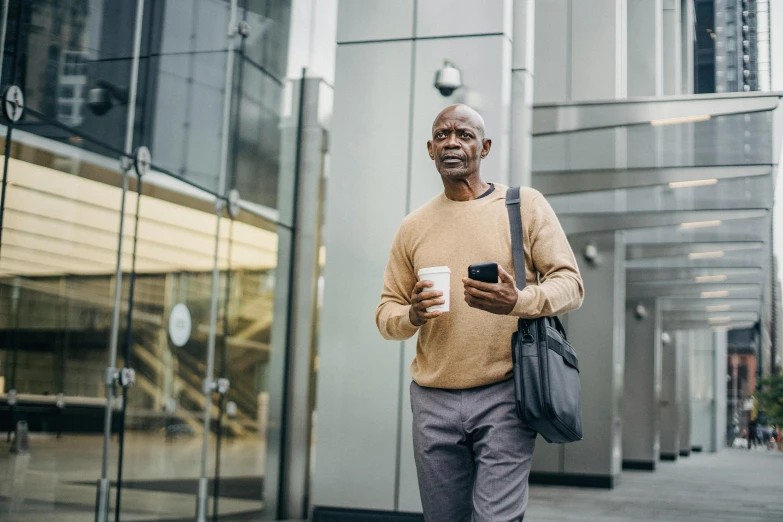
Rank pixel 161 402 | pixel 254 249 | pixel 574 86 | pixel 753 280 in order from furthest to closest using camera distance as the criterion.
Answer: pixel 753 280, pixel 574 86, pixel 254 249, pixel 161 402

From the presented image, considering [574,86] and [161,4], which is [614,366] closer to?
[574,86]

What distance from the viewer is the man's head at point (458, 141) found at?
112 inches

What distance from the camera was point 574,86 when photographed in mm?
13547

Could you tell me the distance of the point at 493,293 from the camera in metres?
2.46

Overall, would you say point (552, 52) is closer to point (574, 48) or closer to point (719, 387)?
point (574, 48)

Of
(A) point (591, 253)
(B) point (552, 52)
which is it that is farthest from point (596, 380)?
(B) point (552, 52)

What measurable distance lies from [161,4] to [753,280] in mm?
15383

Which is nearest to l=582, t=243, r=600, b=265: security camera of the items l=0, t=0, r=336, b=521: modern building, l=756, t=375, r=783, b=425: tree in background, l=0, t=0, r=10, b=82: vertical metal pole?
Result: l=0, t=0, r=336, b=521: modern building

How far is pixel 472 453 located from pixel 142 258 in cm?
405

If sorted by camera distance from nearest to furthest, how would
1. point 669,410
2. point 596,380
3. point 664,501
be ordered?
1. point 664,501
2. point 596,380
3. point 669,410

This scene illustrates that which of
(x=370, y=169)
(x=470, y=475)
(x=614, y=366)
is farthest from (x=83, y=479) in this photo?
(x=614, y=366)

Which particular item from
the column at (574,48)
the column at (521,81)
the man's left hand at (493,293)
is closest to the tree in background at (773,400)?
the column at (574,48)

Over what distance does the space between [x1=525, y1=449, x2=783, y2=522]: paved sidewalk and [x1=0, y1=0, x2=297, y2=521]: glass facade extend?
3.69 metres

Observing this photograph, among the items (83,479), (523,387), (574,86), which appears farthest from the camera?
(574,86)
